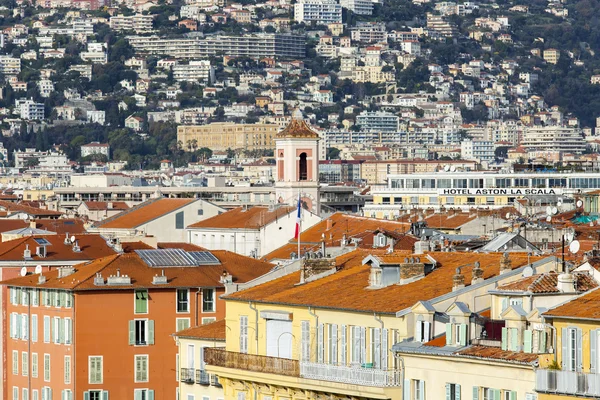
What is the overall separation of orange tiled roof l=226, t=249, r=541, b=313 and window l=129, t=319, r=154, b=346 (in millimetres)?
10794

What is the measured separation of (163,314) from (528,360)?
2158 centimetres

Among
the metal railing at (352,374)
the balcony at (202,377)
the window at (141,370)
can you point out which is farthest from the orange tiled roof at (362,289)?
the window at (141,370)

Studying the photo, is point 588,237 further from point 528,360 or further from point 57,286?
point 528,360

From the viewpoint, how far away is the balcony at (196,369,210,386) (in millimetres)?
38344

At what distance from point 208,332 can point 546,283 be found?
12.7m

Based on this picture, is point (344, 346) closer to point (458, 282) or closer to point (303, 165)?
point (458, 282)

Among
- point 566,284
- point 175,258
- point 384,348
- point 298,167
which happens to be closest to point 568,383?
point 566,284

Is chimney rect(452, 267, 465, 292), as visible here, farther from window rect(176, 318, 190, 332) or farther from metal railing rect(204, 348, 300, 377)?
window rect(176, 318, 190, 332)

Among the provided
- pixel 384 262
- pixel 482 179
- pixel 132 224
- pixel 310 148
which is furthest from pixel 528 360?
pixel 482 179

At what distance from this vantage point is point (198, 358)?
39750 millimetres

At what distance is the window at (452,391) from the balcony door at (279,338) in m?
5.20

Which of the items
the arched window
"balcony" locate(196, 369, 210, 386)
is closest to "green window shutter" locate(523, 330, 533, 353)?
"balcony" locate(196, 369, 210, 386)

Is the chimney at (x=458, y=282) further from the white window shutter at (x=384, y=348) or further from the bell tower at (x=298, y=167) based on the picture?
the bell tower at (x=298, y=167)

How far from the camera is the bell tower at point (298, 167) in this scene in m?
90.6
